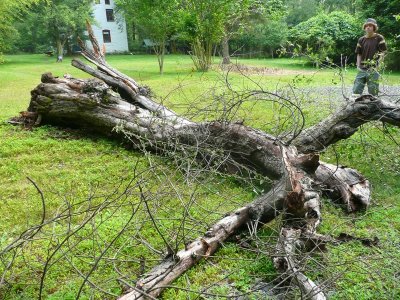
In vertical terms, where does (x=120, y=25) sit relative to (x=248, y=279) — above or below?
above

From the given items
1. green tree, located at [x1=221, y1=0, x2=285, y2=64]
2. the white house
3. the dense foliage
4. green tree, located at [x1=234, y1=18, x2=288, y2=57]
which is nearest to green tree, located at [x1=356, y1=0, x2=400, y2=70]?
the dense foliage

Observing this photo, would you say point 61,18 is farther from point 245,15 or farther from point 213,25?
point 213,25

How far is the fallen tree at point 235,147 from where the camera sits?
316 cm

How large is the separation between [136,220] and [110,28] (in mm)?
42601

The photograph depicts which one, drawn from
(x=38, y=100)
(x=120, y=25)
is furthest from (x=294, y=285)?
(x=120, y=25)

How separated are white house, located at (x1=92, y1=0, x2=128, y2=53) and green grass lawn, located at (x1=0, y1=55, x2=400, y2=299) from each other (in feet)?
122

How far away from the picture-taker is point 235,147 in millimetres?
4988

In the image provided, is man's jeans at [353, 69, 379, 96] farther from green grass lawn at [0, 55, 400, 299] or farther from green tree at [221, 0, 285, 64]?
green tree at [221, 0, 285, 64]

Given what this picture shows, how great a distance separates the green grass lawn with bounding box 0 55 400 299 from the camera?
2.96 meters

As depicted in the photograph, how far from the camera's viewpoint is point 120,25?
42.9m

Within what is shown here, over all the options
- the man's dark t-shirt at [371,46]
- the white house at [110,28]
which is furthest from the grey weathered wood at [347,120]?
the white house at [110,28]

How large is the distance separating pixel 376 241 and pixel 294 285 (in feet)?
3.80

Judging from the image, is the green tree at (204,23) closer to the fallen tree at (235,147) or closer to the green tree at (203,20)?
the green tree at (203,20)

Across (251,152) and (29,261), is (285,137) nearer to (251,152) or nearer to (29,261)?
(251,152)
